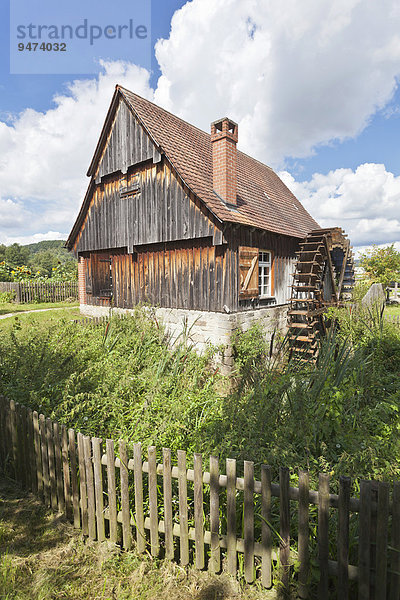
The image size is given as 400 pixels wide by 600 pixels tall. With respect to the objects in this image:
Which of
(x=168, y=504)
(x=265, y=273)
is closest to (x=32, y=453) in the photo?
(x=168, y=504)

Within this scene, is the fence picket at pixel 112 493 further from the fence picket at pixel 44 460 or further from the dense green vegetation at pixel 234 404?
the fence picket at pixel 44 460

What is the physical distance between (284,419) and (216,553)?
200 cm

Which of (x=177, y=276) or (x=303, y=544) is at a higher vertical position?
(x=177, y=276)

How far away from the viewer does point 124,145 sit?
10523 millimetres

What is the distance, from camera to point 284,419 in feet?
14.3

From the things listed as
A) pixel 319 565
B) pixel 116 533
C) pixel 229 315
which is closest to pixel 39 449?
pixel 116 533

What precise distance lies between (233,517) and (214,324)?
6220 mm

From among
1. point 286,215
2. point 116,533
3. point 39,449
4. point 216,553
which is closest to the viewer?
point 216,553

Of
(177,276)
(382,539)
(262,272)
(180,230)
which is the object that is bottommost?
(382,539)

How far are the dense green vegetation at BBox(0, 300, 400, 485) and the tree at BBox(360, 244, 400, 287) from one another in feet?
70.0

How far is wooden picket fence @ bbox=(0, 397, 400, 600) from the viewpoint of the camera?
2.31 meters

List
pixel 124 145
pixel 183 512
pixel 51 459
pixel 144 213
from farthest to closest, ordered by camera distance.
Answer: pixel 124 145, pixel 144 213, pixel 51 459, pixel 183 512

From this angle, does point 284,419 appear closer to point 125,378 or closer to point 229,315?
point 125,378

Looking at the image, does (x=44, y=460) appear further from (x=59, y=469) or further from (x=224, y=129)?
(x=224, y=129)
